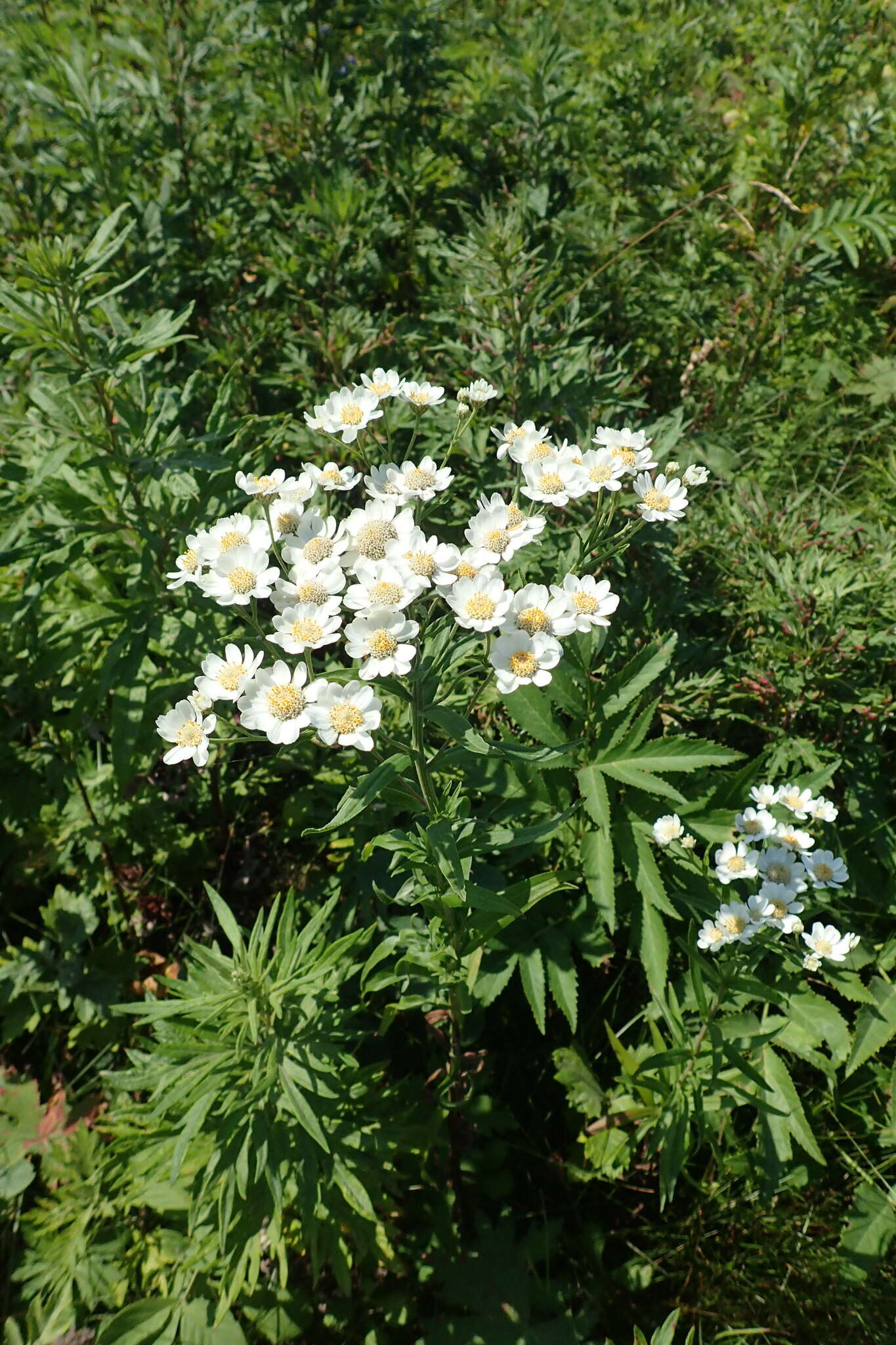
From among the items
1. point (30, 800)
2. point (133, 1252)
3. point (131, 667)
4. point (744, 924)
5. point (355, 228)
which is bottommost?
point (133, 1252)

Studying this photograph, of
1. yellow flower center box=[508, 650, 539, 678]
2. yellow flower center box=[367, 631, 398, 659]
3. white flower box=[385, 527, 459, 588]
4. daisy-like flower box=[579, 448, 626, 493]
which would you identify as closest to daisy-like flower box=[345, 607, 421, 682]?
yellow flower center box=[367, 631, 398, 659]

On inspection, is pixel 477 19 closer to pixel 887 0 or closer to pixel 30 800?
pixel 887 0

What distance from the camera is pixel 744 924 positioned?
208cm

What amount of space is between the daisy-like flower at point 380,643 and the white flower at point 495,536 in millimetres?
256

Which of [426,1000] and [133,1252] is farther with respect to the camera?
[133,1252]

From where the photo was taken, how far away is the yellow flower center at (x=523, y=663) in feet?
5.67

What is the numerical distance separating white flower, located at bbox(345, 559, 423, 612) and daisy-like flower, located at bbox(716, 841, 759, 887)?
110 cm

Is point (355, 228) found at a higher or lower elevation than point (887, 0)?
lower

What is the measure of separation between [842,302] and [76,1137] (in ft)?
16.3

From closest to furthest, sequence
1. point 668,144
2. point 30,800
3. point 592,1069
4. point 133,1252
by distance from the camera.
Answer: point 133,1252 < point 592,1069 < point 30,800 < point 668,144

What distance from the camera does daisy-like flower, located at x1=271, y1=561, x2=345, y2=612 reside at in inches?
70.3

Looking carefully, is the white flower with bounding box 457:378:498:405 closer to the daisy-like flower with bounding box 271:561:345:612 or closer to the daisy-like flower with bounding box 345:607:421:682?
the daisy-like flower with bounding box 271:561:345:612

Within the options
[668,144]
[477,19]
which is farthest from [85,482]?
[477,19]

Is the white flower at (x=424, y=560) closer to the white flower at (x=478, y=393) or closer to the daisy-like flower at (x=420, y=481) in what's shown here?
the daisy-like flower at (x=420, y=481)
